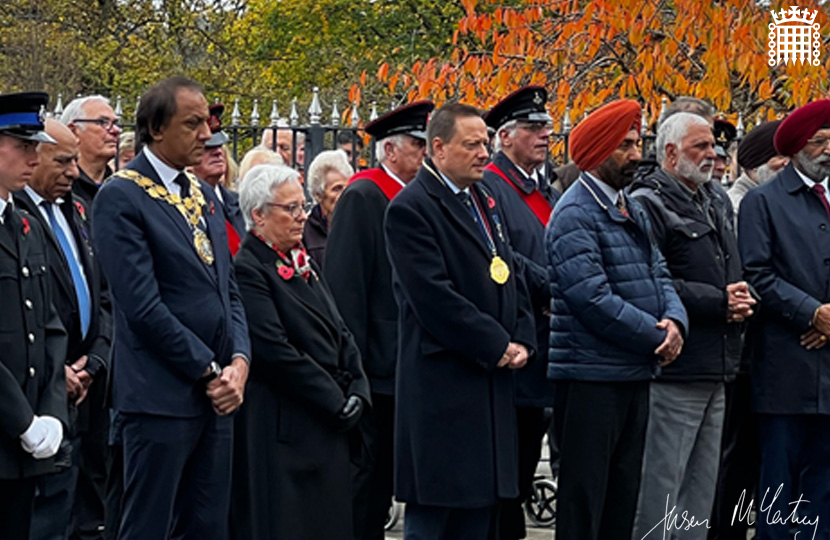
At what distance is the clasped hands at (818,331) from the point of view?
22.9 ft

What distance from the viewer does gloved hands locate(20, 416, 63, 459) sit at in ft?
15.6

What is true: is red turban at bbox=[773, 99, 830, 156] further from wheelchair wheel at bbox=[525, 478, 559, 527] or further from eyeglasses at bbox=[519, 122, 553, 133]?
wheelchair wheel at bbox=[525, 478, 559, 527]

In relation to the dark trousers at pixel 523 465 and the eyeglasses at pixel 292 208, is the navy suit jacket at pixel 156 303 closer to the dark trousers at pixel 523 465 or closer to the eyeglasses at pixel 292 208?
the eyeglasses at pixel 292 208

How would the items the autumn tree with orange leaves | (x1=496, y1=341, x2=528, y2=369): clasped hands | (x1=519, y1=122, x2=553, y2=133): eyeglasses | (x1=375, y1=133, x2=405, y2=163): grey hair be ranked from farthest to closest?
the autumn tree with orange leaves, (x1=519, y1=122, x2=553, y2=133): eyeglasses, (x1=375, y1=133, x2=405, y2=163): grey hair, (x1=496, y1=341, x2=528, y2=369): clasped hands

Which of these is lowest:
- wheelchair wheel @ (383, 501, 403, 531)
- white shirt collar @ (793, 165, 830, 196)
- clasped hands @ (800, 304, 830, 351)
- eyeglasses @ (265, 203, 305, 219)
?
wheelchair wheel @ (383, 501, 403, 531)

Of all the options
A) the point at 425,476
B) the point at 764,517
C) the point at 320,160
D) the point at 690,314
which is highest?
the point at 320,160

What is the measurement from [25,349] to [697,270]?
10.1ft

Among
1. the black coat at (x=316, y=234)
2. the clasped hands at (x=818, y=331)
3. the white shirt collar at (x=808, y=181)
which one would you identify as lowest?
the clasped hands at (x=818, y=331)

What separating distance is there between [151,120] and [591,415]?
7.21 ft

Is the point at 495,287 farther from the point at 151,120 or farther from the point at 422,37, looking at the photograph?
the point at 422,37

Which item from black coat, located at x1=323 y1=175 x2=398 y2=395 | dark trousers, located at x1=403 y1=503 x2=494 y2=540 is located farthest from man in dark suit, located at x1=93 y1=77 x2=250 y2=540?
black coat, located at x1=323 y1=175 x2=398 y2=395

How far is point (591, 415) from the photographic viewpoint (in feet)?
20.5

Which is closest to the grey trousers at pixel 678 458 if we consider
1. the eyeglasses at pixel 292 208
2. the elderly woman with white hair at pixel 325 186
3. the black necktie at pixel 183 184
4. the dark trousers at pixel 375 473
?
the dark trousers at pixel 375 473

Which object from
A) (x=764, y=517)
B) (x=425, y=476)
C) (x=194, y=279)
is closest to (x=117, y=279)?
(x=194, y=279)
